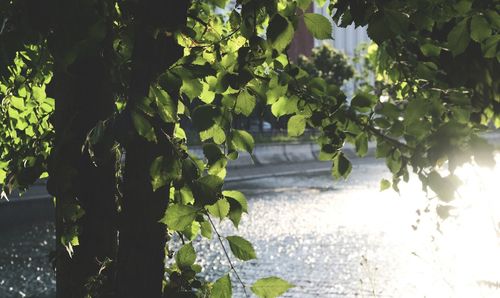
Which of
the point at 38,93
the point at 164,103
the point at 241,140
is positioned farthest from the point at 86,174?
the point at 38,93

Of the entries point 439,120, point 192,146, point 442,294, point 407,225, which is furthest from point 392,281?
point 192,146

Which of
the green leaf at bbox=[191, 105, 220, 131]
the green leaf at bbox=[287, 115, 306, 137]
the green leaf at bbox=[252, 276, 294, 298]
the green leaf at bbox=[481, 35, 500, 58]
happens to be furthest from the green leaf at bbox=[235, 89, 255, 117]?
the green leaf at bbox=[481, 35, 500, 58]

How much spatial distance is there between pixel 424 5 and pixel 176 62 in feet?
3.10

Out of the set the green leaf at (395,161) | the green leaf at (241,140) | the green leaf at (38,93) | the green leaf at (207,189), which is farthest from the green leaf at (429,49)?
the green leaf at (38,93)

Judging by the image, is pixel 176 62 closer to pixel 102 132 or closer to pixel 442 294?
pixel 102 132

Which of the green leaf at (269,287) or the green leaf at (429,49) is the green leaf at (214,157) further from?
the green leaf at (429,49)

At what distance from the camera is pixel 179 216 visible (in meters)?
2.12

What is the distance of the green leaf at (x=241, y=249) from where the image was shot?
2.16m

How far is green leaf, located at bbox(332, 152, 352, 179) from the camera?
273 centimetres

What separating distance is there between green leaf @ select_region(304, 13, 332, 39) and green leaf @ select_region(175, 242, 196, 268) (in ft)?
2.79

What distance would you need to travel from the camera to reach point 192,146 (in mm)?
35906

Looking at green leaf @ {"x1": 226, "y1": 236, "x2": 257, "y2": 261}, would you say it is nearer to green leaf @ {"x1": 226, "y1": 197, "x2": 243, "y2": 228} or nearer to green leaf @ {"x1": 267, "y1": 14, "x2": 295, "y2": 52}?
green leaf @ {"x1": 226, "y1": 197, "x2": 243, "y2": 228}

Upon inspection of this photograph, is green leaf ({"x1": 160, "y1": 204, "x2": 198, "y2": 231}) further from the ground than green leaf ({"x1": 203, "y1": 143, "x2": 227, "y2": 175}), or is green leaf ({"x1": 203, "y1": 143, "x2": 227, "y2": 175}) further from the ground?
green leaf ({"x1": 203, "y1": 143, "x2": 227, "y2": 175})

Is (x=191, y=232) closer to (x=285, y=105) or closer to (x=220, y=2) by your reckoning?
(x=285, y=105)
